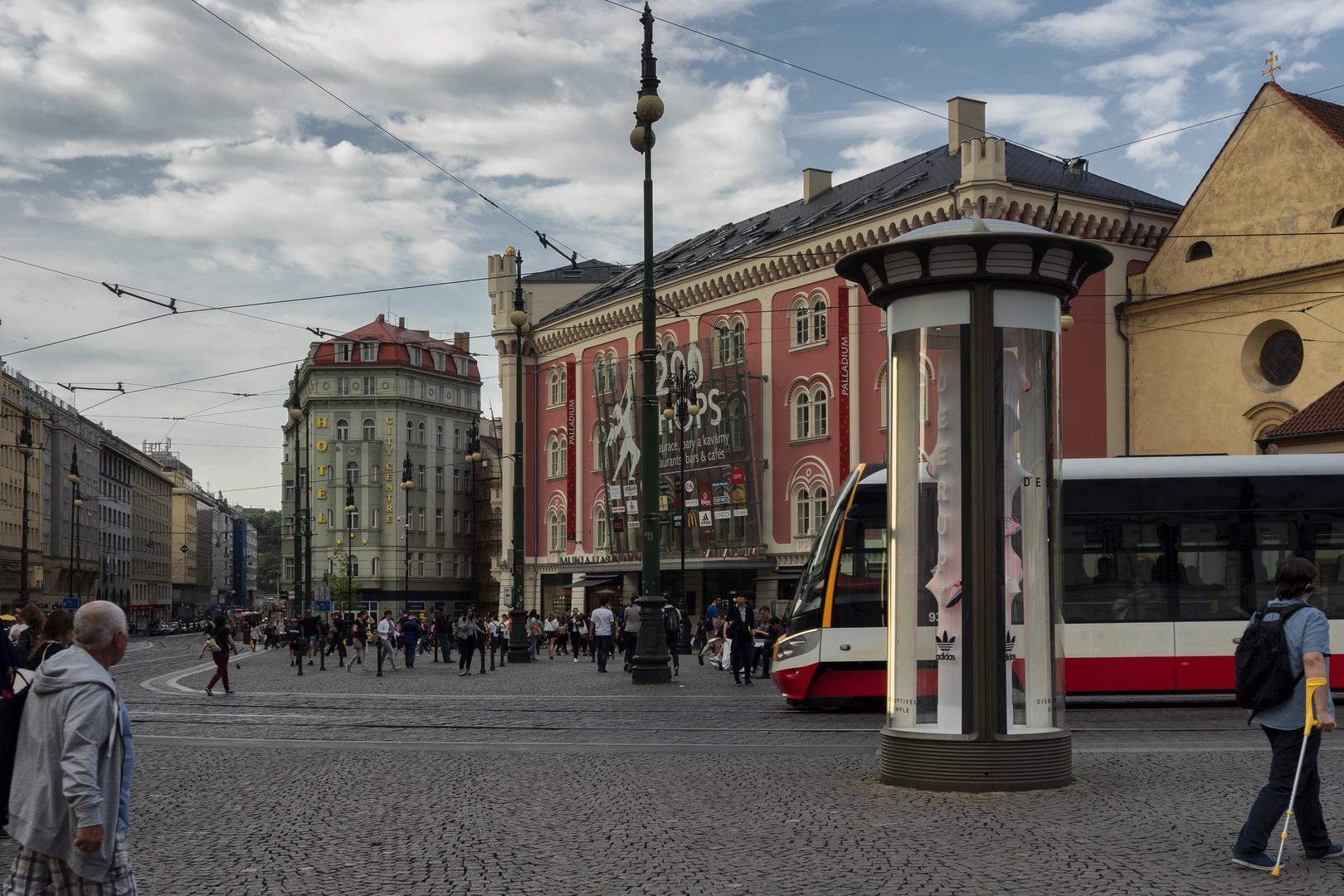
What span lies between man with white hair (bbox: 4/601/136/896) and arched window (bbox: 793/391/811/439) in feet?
155

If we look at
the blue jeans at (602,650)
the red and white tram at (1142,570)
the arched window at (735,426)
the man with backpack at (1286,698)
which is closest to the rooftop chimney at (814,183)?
the arched window at (735,426)

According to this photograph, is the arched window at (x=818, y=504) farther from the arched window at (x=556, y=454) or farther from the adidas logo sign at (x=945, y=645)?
the adidas logo sign at (x=945, y=645)

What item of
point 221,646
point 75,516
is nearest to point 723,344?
point 221,646

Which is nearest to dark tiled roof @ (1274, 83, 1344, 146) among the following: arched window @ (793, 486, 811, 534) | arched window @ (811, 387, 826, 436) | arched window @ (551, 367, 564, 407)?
arched window @ (811, 387, 826, 436)

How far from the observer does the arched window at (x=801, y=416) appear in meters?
51.4

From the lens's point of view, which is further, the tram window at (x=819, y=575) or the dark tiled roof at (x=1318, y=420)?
the dark tiled roof at (x=1318, y=420)

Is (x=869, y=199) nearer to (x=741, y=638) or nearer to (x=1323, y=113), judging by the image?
(x=1323, y=113)

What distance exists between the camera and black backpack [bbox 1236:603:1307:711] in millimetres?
7230

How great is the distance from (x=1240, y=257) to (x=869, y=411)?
12.9 metres

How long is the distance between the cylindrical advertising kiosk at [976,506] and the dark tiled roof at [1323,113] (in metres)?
31.3

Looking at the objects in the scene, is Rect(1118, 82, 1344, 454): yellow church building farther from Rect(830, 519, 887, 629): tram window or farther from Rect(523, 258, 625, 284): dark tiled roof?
Rect(523, 258, 625, 284): dark tiled roof

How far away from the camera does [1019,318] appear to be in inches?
413

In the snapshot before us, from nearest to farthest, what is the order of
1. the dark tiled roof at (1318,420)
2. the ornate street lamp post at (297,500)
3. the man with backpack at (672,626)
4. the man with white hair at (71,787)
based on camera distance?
the man with white hair at (71,787) < the man with backpack at (672,626) < the dark tiled roof at (1318,420) < the ornate street lamp post at (297,500)

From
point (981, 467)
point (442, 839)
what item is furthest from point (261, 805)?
point (981, 467)
